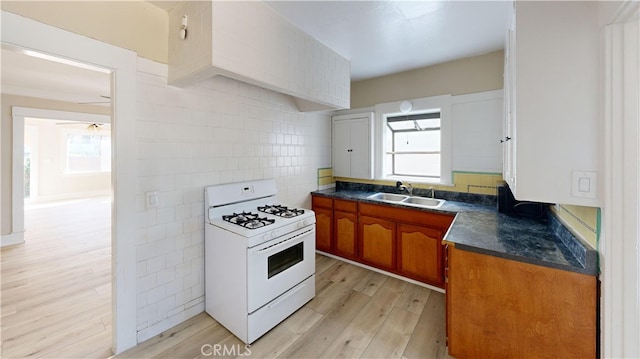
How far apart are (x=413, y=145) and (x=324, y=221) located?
1.59 metres

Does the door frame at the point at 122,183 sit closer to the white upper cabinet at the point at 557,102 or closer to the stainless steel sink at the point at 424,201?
the white upper cabinet at the point at 557,102

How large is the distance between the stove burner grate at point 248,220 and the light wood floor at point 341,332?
838mm

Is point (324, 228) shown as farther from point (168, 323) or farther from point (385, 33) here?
point (385, 33)

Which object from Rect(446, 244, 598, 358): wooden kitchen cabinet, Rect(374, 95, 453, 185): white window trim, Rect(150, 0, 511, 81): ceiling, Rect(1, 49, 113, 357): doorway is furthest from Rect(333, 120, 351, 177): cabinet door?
Rect(1, 49, 113, 357): doorway

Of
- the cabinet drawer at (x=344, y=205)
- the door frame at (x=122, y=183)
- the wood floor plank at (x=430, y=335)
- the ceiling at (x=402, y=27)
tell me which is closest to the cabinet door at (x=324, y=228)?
the cabinet drawer at (x=344, y=205)

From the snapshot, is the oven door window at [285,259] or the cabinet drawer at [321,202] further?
the cabinet drawer at [321,202]

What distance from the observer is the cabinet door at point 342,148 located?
362 centimetres

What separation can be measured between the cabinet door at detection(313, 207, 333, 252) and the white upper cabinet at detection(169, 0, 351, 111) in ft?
5.13

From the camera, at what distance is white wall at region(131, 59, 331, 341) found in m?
1.80

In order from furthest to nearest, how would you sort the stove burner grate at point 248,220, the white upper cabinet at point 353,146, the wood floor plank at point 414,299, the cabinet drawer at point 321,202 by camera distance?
the white upper cabinet at point 353,146 → the cabinet drawer at point 321,202 → the wood floor plank at point 414,299 → the stove burner grate at point 248,220

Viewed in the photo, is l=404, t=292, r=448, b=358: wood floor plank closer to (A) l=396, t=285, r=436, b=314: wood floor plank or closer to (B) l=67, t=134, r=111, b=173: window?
(A) l=396, t=285, r=436, b=314: wood floor plank

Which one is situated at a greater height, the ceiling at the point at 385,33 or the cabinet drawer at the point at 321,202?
the ceiling at the point at 385,33

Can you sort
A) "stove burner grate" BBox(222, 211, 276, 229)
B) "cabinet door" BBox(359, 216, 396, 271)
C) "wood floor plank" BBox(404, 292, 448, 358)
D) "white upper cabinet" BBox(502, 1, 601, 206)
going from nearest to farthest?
1. "white upper cabinet" BBox(502, 1, 601, 206)
2. "wood floor plank" BBox(404, 292, 448, 358)
3. "stove burner grate" BBox(222, 211, 276, 229)
4. "cabinet door" BBox(359, 216, 396, 271)

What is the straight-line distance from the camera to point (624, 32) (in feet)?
3.29
